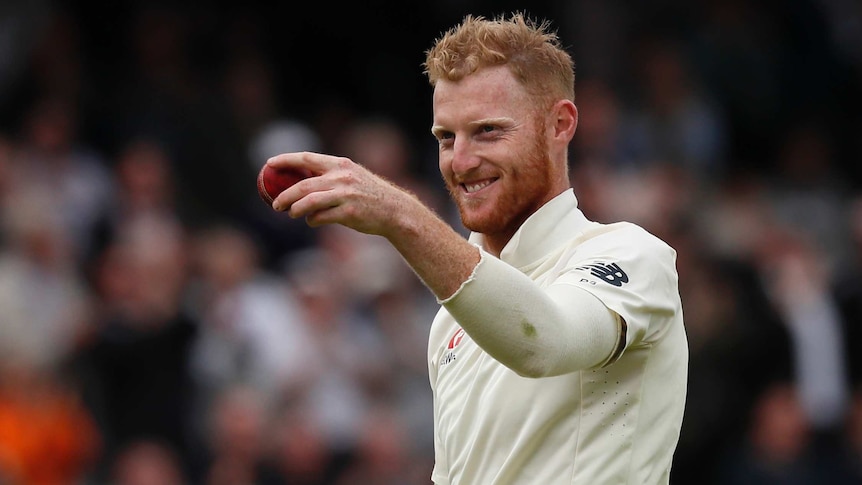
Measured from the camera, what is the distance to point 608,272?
3592 mm

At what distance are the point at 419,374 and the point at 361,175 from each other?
6886 millimetres

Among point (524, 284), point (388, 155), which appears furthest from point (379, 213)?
point (388, 155)

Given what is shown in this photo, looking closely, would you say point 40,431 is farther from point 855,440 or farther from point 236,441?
point 855,440

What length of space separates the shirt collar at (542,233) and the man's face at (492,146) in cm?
6

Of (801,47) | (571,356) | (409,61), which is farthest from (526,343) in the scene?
(801,47)

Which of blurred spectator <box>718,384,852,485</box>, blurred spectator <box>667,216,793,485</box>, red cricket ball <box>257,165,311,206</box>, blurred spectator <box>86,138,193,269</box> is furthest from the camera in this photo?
blurred spectator <box>86,138,193,269</box>

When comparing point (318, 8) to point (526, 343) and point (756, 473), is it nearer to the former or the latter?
point (756, 473)

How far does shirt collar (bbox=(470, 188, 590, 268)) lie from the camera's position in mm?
4020

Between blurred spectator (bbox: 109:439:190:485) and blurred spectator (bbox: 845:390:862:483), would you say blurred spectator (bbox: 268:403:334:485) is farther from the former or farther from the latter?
blurred spectator (bbox: 845:390:862:483)

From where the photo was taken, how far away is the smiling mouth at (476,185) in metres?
4.00

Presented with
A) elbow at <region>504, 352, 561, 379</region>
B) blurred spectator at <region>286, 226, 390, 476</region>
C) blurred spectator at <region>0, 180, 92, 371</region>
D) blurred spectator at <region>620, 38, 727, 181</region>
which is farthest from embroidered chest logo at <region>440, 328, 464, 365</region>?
blurred spectator at <region>620, 38, 727, 181</region>

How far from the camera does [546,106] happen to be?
4.05 metres

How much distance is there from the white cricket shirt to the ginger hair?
417 millimetres

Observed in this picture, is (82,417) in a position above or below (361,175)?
below
